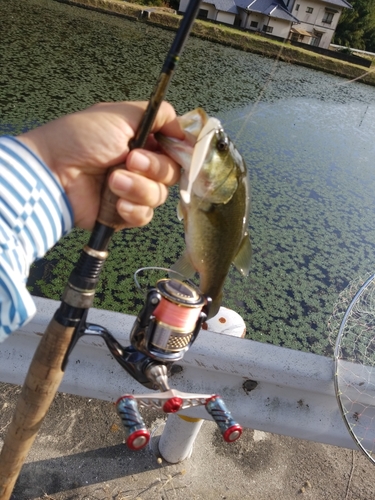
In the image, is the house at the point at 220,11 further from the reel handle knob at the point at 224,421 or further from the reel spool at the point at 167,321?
the reel handle knob at the point at 224,421

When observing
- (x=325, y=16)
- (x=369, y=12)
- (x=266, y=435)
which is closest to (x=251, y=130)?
(x=266, y=435)

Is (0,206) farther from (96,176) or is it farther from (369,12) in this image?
(369,12)

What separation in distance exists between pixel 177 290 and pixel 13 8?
15.7 metres

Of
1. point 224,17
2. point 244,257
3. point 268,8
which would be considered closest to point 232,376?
point 244,257

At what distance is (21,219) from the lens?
3.56ft

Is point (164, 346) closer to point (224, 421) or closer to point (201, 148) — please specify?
point (224, 421)

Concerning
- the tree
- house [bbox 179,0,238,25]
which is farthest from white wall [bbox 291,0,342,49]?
house [bbox 179,0,238,25]

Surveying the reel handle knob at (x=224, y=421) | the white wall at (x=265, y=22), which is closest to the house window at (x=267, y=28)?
the white wall at (x=265, y=22)

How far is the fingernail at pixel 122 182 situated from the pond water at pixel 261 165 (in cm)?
139

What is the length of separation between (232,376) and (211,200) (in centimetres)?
74

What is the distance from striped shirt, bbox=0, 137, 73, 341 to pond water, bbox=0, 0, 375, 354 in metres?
1.45

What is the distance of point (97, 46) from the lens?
38.0 ft

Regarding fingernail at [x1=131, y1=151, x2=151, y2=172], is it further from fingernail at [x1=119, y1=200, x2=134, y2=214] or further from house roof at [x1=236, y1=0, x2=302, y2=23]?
house roof at [x1=236, y1=0, x2=302, y2=23]

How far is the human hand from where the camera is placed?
1.12 meters
